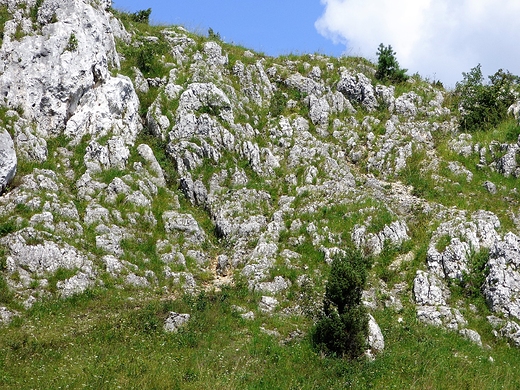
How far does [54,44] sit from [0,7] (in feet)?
19.3

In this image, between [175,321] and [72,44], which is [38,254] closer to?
[175,321]

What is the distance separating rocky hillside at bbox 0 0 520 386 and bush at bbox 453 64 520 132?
4.03 ft

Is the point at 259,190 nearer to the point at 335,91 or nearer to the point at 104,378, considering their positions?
the point at 335,91

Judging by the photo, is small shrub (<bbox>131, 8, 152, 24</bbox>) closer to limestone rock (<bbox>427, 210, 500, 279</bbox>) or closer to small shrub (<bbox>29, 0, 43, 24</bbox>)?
small shrub (<bbox>29, 0, 43, 24</bbox>)

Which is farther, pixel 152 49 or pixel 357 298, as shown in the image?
pixel 152 49

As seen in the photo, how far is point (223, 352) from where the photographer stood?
18047 mm

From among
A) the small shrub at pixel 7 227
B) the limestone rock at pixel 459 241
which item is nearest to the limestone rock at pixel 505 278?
the limestone rock at pixel 459 241

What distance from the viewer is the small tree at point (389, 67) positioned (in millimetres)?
41875

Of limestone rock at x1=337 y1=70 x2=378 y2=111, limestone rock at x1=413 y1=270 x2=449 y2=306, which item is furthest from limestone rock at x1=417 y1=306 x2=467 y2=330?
limestone rock at x1=337 y1=70 x2=378 y2=111

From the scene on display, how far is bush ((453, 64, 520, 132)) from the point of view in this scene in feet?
118

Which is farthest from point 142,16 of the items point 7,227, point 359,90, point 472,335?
point 472,335

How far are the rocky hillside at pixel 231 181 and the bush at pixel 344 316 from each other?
141 centimetres

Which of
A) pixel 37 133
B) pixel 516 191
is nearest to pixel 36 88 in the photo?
pixel 37 133

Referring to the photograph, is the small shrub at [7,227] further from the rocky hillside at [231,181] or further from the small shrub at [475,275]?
the small shrub at [475,275]
